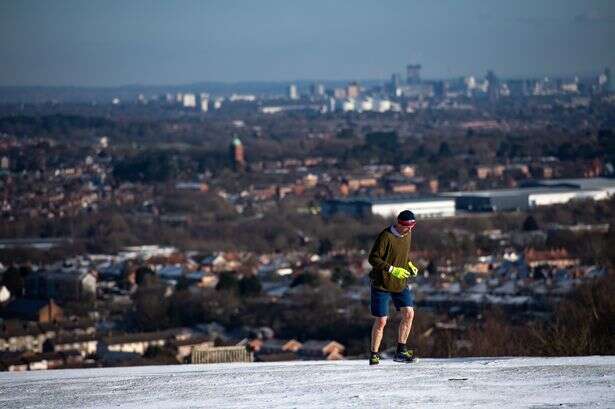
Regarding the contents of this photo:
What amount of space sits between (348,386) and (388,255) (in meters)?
0.99

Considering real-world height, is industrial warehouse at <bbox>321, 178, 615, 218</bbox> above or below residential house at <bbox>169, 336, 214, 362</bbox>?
→ below

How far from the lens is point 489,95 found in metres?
175

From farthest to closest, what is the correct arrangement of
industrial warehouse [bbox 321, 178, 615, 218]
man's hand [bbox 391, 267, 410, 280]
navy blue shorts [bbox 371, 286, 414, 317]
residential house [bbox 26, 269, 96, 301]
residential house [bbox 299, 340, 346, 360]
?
industrial warehouse [bbox 321, 178, 615, 218]
residential house [bbox 26, 269, 96, 301]
residential house [bbox 299, 340, 346, 360]
navy blue shorts [bbox 371, 286, 414, 317]
man's hand [bbox 391, 267, 410, 280]

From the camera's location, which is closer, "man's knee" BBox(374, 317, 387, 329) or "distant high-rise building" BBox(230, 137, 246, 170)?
"man's knee" BBox(374, 317, 387, 329)

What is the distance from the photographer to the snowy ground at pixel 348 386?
24.9 ft

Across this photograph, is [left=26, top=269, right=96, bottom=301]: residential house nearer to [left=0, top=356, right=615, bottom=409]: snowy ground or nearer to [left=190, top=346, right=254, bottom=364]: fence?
[left=190, top=346, right=254, bottom=364]: fence

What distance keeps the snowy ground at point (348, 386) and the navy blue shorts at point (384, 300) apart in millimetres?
311

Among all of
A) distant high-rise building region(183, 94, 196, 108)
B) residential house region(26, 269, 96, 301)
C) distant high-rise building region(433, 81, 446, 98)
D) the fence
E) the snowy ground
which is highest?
the snowy ground

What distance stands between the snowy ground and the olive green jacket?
1.59ft

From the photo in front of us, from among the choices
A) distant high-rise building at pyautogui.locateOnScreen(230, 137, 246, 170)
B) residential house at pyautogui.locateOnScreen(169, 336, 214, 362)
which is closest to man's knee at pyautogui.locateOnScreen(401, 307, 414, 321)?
residential house at pyautogui.locateOnScreen(169, 336, 214, 362)

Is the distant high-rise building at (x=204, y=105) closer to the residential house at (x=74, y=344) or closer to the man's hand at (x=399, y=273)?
the residential house at (x=74, y=344)

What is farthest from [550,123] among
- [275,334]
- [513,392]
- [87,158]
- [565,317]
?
[513,392]

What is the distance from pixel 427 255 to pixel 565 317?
81.6ft

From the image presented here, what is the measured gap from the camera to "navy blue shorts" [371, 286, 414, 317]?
8.95 m
